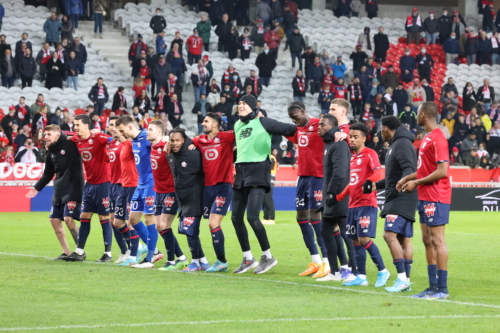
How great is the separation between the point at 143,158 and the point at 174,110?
673 inches

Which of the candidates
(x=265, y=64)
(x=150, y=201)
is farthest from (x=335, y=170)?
(x=265, y=64)

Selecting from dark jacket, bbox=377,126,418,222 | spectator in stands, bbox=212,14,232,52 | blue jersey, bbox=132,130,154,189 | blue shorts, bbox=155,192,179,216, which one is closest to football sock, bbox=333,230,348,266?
dark jacket, bbox=377,126,418,222

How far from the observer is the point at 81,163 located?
14.1 metres

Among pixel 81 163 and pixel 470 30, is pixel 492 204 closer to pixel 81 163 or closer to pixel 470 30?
pixel 470 30

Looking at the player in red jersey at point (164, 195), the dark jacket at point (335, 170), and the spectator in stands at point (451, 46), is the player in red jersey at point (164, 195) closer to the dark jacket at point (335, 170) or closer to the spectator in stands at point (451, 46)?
the dark jacket at point (335, 170)

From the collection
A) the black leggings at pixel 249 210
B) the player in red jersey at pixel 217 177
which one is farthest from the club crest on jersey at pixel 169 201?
the black leggings at pixel 249 210

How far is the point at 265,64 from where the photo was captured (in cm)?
3397

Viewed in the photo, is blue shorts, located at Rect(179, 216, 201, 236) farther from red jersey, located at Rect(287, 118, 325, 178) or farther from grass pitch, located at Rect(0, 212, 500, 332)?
red jersey, located at Rect(287, 118, 325, 178)

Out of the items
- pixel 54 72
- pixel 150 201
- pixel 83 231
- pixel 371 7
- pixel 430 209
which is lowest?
pixel 83 231

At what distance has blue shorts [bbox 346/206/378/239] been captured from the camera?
1048 centimetres

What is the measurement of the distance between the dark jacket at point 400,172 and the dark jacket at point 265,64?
78.1 ft

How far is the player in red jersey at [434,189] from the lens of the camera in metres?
9.33

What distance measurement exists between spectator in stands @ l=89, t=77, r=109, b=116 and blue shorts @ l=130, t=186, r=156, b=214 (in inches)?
669

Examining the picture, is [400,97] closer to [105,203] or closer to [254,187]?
[105,203]
